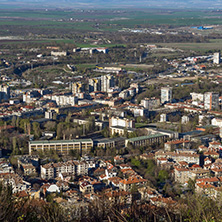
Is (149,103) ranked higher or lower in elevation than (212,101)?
lower

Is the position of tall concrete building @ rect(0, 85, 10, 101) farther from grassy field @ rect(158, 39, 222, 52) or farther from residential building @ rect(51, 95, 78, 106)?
grassy field @ rect(158, 39, 222, 52)

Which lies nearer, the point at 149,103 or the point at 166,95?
the point at 149,103

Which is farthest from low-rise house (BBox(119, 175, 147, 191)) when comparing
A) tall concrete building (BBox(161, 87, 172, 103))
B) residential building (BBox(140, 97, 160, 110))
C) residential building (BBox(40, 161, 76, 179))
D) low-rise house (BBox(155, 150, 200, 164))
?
tall concrete building (BBox(161, 87, 172, 103))

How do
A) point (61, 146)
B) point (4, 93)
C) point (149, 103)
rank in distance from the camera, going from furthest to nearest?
point (4, 93)
point (149, 103)
point (61, 146)

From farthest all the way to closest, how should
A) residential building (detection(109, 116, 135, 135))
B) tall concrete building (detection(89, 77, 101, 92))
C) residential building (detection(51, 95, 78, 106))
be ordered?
tall concrete building (detection(89, 77, 101, 92)) → residential building (detection(51, 95, 78, 106)) → residential building (detection(109, 116, 135, 135))

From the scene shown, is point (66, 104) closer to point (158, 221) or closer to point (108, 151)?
point (108, 151)

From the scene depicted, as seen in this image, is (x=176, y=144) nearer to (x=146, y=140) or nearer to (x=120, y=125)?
(x=146, y=140)

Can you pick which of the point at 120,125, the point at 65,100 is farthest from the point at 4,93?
the point at 120,125

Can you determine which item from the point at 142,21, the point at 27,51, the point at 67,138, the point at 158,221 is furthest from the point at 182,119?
the point at 142,21

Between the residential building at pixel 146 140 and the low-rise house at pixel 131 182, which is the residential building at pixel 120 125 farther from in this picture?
the low-rise house at pixel 131 182

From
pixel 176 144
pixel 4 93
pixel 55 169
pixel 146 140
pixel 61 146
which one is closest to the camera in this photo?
pixel 55 169

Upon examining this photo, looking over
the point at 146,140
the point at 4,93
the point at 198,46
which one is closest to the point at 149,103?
the point at 146,140

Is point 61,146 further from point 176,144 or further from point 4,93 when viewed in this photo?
point 4,93
